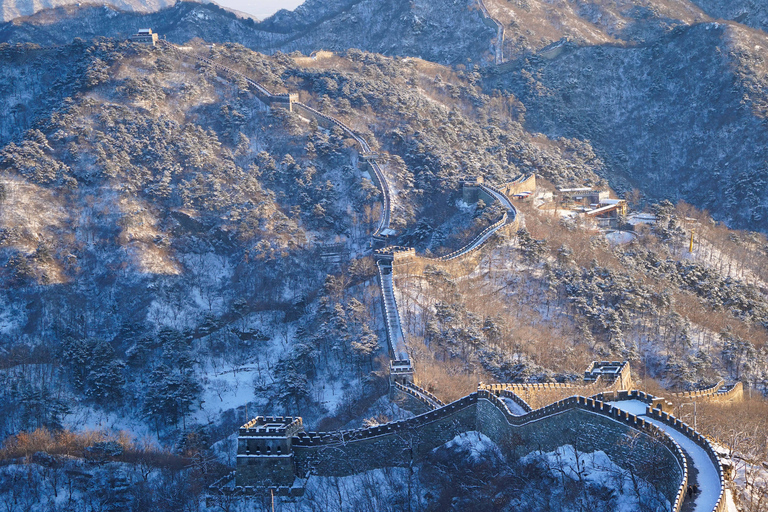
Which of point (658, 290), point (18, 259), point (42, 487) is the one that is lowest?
point (18, 259)

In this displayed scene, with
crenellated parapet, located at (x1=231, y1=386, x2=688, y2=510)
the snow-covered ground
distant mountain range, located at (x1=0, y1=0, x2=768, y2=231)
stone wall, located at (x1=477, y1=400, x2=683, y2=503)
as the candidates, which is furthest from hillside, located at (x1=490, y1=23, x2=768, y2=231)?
the snow-covered ground

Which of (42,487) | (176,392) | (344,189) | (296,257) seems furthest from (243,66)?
(42,487)

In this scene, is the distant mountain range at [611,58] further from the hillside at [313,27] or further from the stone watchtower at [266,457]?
the stone watchtower at [266,457]

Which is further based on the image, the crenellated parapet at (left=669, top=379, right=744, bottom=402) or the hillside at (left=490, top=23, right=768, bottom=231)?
the hillside at (left=490, top=23, right=768, bottom=231)

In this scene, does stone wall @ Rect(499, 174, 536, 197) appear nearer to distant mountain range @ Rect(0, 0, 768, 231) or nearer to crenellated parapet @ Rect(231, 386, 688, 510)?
distant mountain range @ Rect(0, 0, 768, 231)

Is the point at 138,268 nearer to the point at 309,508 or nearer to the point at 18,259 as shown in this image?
the point at 18,259

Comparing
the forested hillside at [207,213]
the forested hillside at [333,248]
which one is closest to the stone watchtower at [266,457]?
the forested hillside at [333,248]

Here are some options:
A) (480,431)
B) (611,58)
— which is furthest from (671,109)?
(480,431)
